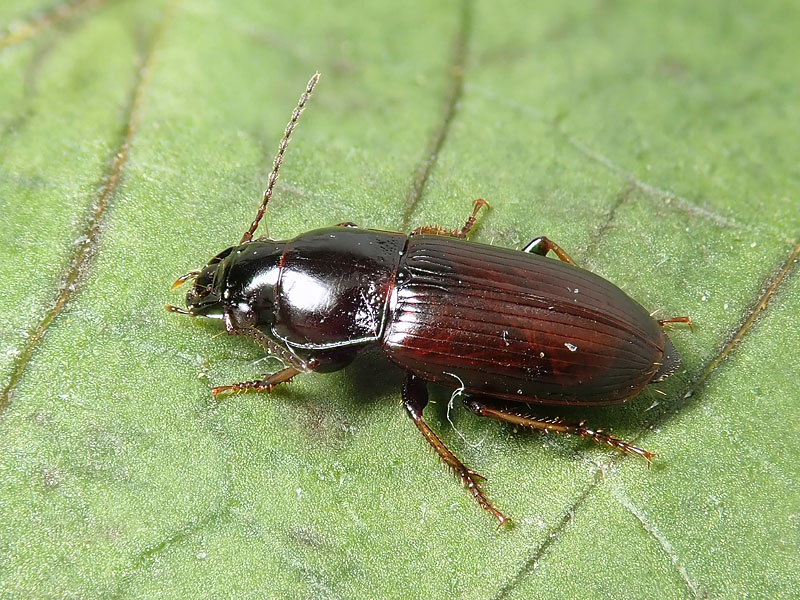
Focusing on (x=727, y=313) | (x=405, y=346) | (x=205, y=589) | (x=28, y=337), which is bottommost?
A: (x=205, y=589)

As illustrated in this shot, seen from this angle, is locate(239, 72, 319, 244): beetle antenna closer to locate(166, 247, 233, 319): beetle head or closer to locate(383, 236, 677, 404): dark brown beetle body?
locate(166, 247, 233, 319): beetle head

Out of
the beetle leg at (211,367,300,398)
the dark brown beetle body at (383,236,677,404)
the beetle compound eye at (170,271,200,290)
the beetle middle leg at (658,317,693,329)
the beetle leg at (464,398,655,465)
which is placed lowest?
the beetle leg at (211,367,300,398)

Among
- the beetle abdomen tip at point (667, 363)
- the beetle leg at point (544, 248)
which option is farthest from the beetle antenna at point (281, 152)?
the beetle abdomen tip at point (667, 363)

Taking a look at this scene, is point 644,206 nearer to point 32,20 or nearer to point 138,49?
Answer: point 138,49

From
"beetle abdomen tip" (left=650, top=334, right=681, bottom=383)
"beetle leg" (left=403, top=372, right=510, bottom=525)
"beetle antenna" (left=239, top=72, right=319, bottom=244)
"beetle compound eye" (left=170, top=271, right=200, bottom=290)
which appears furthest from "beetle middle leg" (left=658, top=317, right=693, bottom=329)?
"beetle compound eye" (left=170, top=271, right=200, bottom=290)

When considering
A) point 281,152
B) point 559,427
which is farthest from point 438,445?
point 281,152

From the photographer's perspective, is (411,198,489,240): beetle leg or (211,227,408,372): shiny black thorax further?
(411,198,489,240): beetle leg

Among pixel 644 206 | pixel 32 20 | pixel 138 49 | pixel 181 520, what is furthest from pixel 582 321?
pixel 32 20
